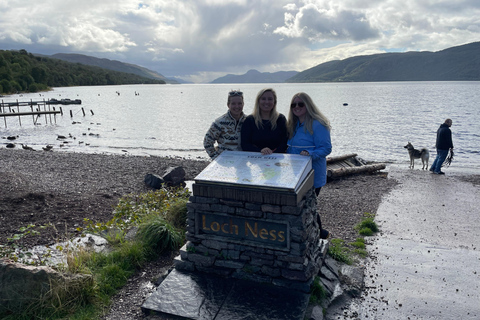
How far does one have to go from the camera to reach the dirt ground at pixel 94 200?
582cm

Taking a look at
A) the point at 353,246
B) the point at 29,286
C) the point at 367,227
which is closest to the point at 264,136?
the point at 353,246

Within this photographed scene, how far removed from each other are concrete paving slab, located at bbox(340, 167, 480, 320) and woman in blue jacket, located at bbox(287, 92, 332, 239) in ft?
7.17

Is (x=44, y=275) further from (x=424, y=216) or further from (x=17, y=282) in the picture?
(x=424, y=216)

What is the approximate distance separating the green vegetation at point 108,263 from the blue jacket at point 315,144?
280 cm

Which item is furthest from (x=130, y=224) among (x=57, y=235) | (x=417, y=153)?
(x=417, y=153)

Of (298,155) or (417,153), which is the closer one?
(298,155)

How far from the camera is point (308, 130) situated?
528 cm

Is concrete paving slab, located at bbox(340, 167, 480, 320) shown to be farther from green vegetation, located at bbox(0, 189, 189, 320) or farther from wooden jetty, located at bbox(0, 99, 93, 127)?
wooden jetty, located at bbox(0, 99, 93, 127)

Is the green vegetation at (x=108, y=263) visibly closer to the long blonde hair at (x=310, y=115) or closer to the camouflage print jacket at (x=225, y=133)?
the camouflage print jacket at (x=225, y=133)

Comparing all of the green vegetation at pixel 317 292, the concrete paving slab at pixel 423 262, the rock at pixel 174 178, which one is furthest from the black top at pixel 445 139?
the green vegetation at pixel 317 292

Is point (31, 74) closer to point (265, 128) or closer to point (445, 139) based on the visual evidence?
point (445, 139)

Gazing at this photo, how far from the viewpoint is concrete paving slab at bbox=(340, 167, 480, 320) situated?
4832 mm

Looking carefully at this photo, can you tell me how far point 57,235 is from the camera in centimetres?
703

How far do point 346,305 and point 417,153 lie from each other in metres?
16.4
